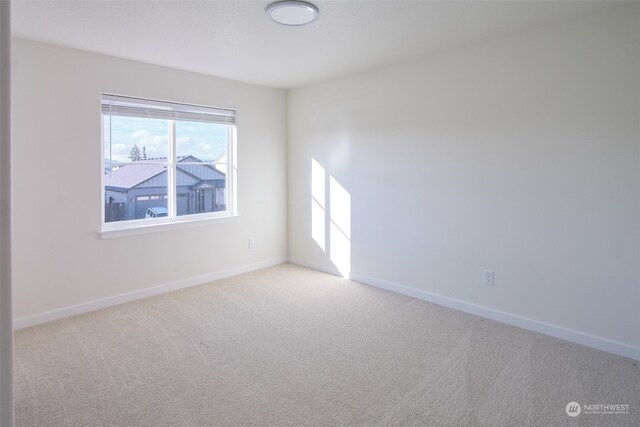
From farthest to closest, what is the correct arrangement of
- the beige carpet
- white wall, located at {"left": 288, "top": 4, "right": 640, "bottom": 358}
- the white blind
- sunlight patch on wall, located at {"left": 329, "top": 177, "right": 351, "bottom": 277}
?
sunlight patch on wall, located at {"left": 329, "top": 177, "right": 351, "bottom": 277}, the white blind, white wall, located at {"left": 288, "top": 4, "right": 640, "bottom": 358}, the beige carpet

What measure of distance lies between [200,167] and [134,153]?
75cm

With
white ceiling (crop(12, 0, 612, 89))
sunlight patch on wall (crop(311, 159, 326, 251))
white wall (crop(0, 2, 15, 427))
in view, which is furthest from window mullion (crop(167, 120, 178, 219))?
white wall (crop(0, 2, 15, 427))

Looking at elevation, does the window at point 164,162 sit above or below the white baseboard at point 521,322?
above

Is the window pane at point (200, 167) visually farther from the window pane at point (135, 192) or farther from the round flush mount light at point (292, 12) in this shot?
the round flush mount light at point (292, 12)

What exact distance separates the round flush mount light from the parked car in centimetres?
239

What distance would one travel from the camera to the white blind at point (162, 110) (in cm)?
373

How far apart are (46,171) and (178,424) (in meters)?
2.44

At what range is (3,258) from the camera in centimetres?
74

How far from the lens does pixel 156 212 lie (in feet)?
13.9

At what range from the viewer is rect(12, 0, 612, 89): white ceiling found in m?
2.63

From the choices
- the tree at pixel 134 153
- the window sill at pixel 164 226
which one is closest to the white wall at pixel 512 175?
the window sill at pixel 164 226

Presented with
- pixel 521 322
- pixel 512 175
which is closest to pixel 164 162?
pixel 512 175

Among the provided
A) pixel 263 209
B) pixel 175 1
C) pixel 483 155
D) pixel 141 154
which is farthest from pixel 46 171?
pixel 483 155

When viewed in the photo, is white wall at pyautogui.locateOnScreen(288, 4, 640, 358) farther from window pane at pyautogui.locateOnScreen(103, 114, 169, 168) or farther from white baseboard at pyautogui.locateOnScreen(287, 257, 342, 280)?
window pane at pyautogui.locateOnScreen(103, 114, 169, 168)
